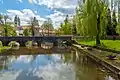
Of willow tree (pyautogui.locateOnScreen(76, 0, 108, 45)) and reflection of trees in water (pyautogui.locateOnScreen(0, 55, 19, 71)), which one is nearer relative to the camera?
reflection of trees in water (pyautogui.locateOnScreen(0, 55, 19, 71))

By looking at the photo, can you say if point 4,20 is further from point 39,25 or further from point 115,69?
point 39,25

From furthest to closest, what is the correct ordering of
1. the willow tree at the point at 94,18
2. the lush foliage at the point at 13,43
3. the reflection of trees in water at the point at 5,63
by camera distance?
1. the lush foliage at the point at 13,43
2. the willow tree at the point at 94,18
3. the reflection of trees in water at the point at 5,63

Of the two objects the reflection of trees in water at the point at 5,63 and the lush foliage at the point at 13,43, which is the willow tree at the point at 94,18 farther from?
the lush foliage at the point at 13,43

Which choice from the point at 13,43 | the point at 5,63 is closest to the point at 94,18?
the point at 5,63

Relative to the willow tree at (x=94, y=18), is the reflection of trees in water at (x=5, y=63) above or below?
below

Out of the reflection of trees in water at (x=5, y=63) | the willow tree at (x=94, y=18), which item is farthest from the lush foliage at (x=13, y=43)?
the reflection of trees in water at (x=5, y=63)

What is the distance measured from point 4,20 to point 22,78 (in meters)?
72.3

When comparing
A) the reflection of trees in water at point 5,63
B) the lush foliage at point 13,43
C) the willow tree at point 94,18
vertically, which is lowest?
the reflection of trees in water at point 5,63

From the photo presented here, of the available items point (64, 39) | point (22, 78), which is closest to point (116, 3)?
point (22, 78)

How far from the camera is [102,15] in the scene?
4772 cm

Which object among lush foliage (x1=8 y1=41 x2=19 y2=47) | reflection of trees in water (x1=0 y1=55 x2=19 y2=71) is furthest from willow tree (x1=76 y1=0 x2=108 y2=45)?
lush foliage (x1=8 y1=41 x2=19 y2=47)

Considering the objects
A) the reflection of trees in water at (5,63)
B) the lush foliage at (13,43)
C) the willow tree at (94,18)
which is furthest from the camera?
the lush foliage at (13,43)

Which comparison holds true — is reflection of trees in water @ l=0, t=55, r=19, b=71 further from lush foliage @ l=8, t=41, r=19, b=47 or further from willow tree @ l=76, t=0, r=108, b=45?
lush foliage @ l=8, t=41, r=19, b=47

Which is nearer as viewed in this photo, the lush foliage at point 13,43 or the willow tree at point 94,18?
the willow tree at point 94,18
